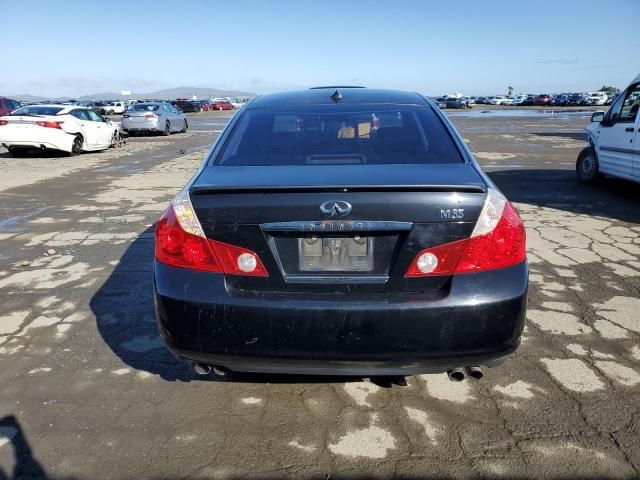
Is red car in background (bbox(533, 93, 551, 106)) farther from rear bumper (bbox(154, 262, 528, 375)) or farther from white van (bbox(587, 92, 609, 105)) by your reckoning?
rear bumper (bbox(154, 262, 528, 375))

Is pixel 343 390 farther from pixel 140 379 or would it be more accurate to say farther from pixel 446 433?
pixel 140 379

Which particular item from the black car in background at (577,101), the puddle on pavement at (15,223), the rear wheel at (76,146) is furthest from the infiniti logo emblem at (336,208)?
the black car in background at (577,101)

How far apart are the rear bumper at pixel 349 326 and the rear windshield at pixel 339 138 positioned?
2.69ft

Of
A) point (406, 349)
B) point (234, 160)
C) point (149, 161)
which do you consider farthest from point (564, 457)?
point (149, 161)

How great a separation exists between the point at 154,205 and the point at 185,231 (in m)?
6.02

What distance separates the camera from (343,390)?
2928 millimetres

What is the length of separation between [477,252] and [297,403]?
1258mm

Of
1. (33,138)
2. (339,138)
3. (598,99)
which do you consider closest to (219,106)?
(598,99)

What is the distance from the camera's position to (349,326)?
225 centimetres

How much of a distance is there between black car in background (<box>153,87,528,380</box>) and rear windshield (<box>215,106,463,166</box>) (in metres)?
0.50

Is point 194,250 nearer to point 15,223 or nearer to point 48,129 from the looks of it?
point 15,223

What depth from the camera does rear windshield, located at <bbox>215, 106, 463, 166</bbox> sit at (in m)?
2.91

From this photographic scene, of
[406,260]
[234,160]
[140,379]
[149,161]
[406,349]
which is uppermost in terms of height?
[234,160]

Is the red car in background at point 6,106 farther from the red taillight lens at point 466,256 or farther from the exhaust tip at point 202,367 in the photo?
the red taillight lens at point 466,256
